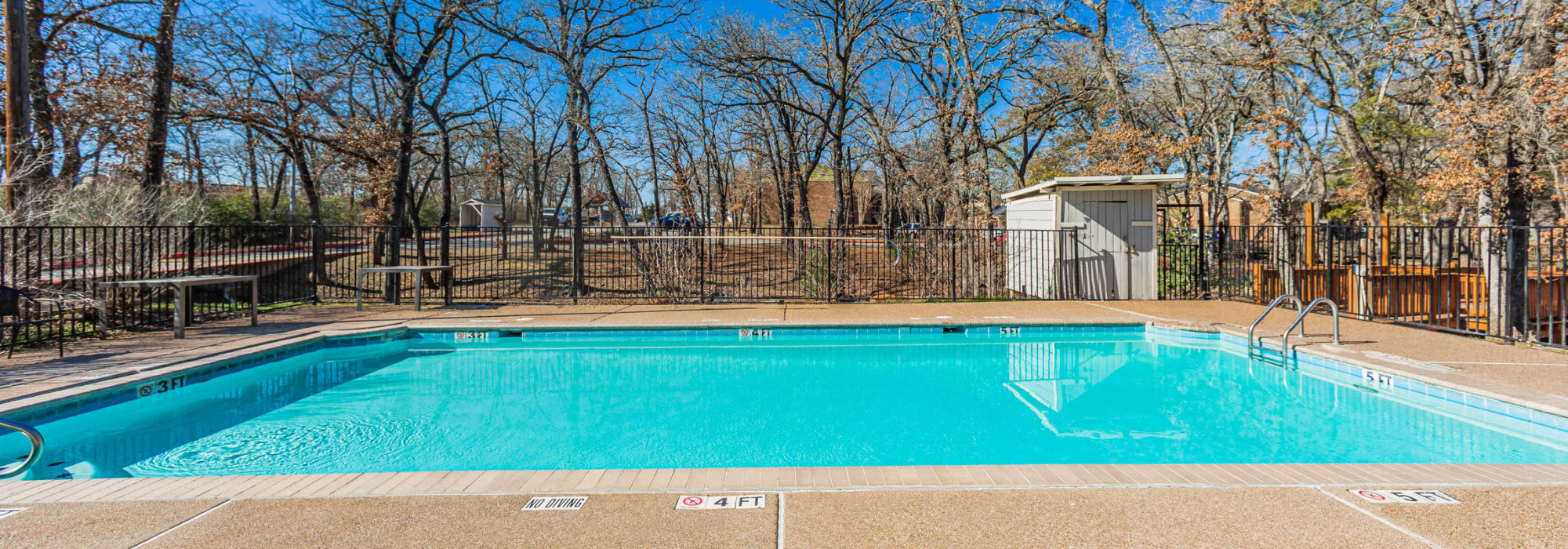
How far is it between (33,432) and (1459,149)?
514 inches

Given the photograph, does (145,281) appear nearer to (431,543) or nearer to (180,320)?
(180,320)

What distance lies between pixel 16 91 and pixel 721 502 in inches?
409

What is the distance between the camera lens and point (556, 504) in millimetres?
Answer: 2943

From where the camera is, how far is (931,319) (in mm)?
9375

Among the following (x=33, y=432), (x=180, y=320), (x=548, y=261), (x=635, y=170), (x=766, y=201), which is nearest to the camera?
(x=33, y=432)

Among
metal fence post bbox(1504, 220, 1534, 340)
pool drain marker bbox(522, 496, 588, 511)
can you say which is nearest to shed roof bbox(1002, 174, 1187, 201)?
metal fence post bbox(1504, 220, 1534, 340)

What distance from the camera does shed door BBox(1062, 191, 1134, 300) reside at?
11.7 m

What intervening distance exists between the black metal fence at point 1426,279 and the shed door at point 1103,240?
156 centimetres

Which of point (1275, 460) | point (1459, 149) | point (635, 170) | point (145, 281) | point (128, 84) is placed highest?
point (635, 170)

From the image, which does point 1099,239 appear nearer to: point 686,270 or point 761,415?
point 686,270

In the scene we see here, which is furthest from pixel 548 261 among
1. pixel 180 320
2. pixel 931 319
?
pixel 931 319

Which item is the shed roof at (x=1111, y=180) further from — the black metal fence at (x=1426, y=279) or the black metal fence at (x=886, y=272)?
the black metal fence at (x=1426, y=279)

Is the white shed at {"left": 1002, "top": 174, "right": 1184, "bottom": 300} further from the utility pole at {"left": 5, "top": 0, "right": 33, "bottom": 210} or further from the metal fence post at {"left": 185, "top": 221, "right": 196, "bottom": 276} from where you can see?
the utility pole at {"left": 5, "top": 0, "right": 33, "bottom": 210}

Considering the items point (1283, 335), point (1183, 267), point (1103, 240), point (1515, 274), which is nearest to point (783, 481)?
point (1283, 335)
